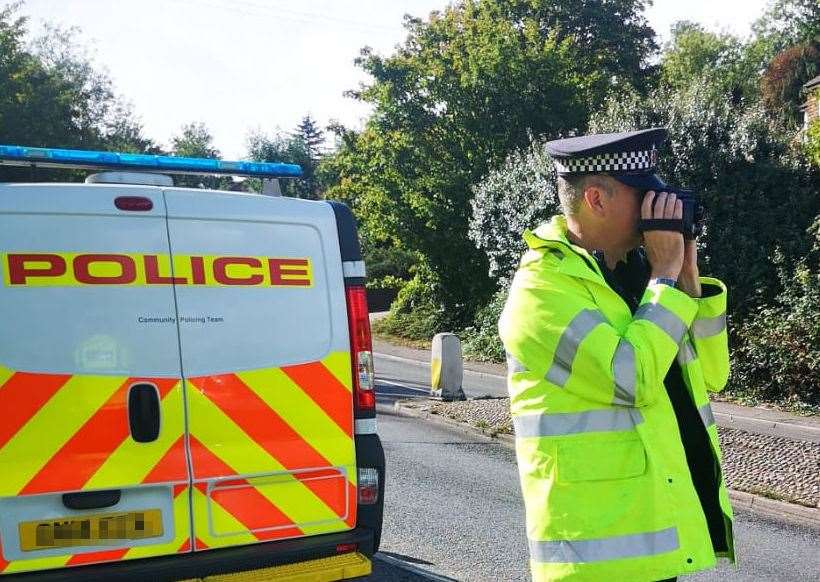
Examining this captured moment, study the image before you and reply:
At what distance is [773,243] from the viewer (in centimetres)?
1385

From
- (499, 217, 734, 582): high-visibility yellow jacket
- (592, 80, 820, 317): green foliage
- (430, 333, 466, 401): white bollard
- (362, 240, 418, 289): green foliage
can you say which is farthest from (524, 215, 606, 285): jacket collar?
(362, 240, 418, 289): green foliage

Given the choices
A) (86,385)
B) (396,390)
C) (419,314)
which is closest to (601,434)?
(86,385)

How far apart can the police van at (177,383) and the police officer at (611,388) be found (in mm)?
1698

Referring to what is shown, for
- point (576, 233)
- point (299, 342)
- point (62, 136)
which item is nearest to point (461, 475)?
point (299, 342)

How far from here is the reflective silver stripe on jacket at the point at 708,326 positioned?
2.37 meters

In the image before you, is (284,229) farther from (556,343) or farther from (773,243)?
(773,243)

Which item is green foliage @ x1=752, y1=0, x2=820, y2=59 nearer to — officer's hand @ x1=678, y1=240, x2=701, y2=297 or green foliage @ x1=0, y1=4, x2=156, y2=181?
green foliage @ x1=0, y1=4, x2=156, y2=181

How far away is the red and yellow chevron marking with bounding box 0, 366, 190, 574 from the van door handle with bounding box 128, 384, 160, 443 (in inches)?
0.9

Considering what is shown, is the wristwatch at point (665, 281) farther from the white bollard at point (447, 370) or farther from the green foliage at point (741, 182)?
the green foliage at point (741, 182)

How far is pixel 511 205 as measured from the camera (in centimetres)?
1941

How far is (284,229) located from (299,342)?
511 millimetres

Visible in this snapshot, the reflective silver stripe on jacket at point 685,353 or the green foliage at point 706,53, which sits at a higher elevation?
the green foliage at point 706,53

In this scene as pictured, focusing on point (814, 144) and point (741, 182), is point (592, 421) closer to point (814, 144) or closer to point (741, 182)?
point (741, 182)

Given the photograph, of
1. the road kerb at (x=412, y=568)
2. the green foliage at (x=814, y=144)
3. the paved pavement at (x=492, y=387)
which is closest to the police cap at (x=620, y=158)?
the road kerb at (x=412, y=568)
